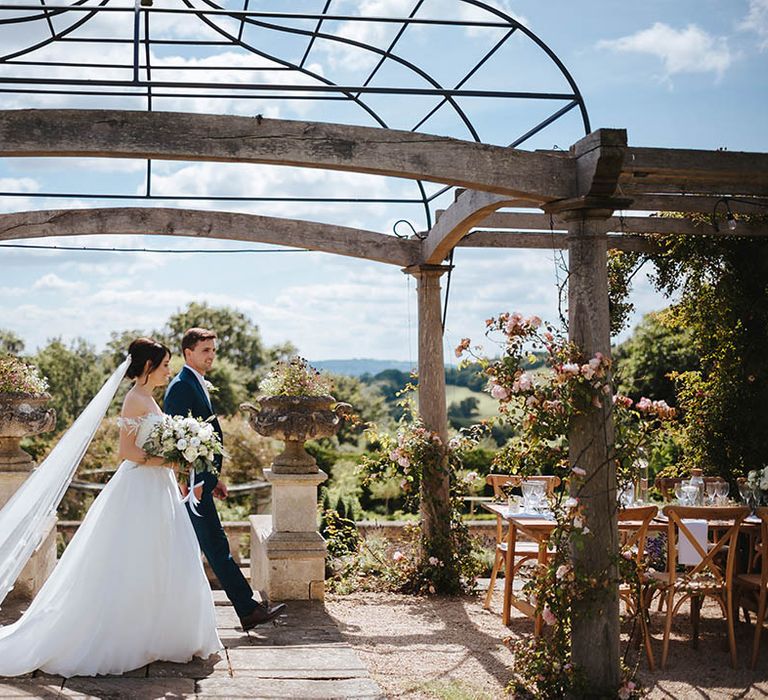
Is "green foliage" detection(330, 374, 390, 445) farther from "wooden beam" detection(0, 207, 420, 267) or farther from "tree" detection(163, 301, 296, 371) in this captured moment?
"wooden beam" detection(0, 207, 420, 267)

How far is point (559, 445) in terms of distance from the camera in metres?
5.33

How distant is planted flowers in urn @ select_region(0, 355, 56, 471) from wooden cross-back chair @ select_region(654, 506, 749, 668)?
474cm

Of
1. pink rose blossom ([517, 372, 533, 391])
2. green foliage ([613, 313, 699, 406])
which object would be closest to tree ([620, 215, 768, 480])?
pink rose blossom ([517, 372, 533, 391])

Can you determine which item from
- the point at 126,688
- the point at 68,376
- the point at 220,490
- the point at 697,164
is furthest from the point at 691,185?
the point at 68,376

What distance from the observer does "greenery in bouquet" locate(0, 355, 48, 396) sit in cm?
710

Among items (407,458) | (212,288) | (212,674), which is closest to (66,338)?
(212,288)

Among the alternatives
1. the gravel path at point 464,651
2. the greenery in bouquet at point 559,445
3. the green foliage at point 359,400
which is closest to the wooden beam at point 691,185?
the greenery in bouquet at point 559,445

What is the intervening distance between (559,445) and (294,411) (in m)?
2.40

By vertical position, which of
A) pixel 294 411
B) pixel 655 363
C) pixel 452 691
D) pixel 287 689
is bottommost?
pixel 452 691

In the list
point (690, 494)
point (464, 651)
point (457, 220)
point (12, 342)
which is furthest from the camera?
point (12, 342)

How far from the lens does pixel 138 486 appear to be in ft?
17.3

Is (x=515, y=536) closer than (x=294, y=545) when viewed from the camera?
Yes

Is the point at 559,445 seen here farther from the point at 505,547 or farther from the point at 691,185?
the point at 691,185

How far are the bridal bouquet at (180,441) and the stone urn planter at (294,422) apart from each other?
5.40ft
